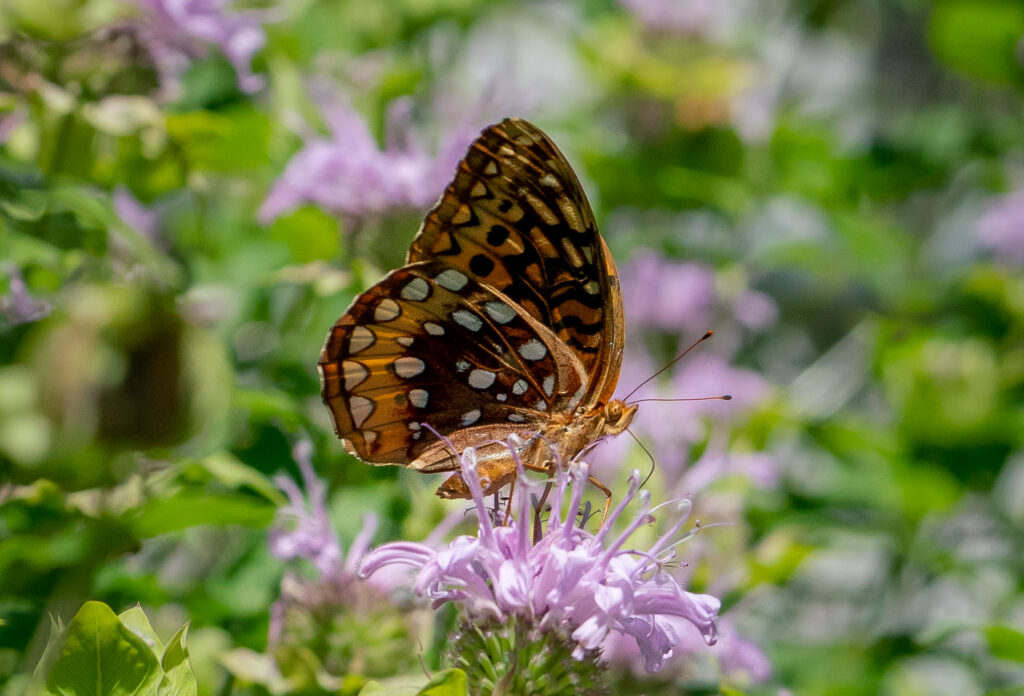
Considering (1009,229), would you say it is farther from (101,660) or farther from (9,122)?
Answer: (101,660)

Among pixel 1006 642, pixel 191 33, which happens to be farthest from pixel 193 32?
pixel 1006 642

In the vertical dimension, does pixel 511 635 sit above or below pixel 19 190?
below

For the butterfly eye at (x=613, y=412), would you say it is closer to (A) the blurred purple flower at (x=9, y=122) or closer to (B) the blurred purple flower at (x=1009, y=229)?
(A) the blurred purple flower at (x=9, y=122)

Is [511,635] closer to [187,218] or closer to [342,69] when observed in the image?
[187,218]

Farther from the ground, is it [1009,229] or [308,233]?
[308,233]

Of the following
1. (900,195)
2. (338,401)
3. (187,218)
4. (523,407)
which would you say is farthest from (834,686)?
(900,195)

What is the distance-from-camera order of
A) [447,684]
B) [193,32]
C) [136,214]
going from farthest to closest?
[136,214] → [193,32] → [447,684]
